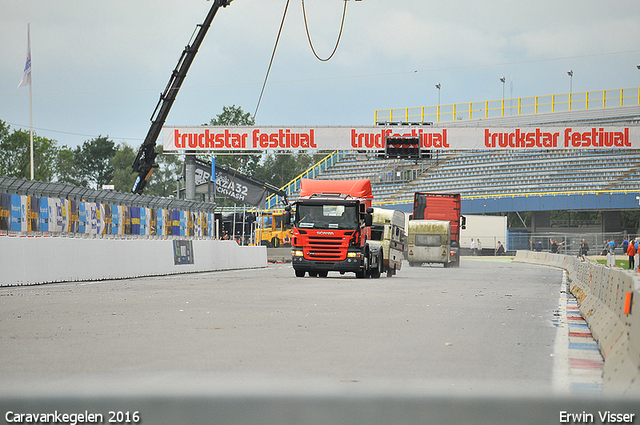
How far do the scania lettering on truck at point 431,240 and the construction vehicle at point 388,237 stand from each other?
9.58 meters

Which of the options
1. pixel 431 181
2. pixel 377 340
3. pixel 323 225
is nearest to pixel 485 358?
pixel 377 340

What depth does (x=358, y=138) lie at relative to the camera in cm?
4625

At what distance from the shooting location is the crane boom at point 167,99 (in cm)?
3956

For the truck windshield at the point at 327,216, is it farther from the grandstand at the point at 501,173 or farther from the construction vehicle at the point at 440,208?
the grandstand at the point at 501,173

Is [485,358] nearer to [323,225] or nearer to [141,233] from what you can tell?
[323,225]

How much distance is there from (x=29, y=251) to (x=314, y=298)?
24.9 feet

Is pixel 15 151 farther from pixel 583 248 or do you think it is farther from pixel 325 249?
pixel 325 249

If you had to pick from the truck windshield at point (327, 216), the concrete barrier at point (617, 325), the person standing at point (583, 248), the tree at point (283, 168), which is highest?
the tree at point (283, 168)

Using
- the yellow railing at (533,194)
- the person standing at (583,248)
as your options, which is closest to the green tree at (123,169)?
the yellow railing at (533,194)

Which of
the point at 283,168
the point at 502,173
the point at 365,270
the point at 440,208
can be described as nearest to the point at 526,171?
the point at 502,173

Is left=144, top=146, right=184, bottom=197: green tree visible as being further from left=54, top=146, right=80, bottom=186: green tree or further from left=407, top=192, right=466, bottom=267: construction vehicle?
left=407, top=192, right=466, bottom=267: construction vehicle

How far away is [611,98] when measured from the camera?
66.9m

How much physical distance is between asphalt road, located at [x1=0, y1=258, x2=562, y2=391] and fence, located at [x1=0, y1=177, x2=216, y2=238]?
521 centimetres

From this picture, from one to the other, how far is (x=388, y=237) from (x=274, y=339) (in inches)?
913
